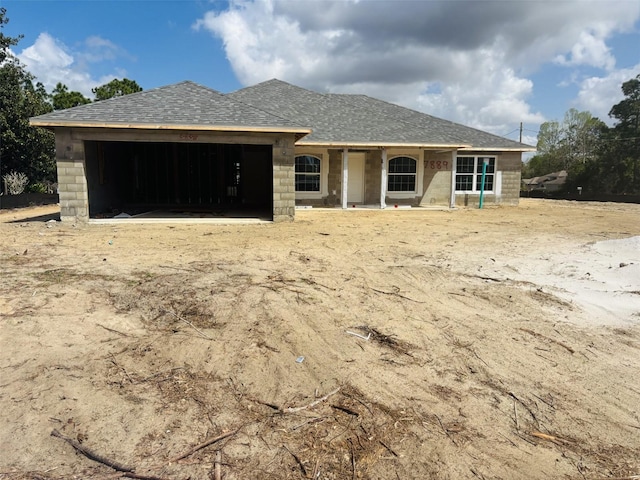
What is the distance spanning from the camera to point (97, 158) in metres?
15.0

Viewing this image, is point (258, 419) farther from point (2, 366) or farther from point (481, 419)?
point (2, 366)

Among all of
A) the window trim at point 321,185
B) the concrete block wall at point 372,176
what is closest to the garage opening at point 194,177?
the window trim at point 321,185

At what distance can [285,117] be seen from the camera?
20.5 m

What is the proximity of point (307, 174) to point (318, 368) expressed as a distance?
638 inches

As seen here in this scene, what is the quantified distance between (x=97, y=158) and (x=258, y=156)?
23.1 ft

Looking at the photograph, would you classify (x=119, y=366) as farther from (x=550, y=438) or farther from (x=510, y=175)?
(x=510, y=175)

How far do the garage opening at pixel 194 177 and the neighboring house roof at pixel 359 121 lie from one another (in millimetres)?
3128

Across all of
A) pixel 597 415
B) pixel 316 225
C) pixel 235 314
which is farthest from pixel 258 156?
pixel 597 415

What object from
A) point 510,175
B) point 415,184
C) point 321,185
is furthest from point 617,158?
point 321,185

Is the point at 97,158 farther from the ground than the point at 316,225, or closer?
farther from the ground

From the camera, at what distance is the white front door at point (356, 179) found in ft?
66.6

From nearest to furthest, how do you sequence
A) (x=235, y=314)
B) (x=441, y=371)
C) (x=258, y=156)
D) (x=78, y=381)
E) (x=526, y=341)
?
(x=78, y=381)
(x=441, y=371)
(x=526, y=341)
(x=235, y=314)
(x=258, y=156)

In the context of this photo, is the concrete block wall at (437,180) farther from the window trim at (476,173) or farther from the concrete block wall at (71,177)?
the concrete block wall at (71,177)

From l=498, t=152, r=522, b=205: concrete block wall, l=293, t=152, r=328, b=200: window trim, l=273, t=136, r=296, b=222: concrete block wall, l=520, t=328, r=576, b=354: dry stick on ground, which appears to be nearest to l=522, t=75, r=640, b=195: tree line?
l=498, t=152, r=522, b=205: concrete block wall
